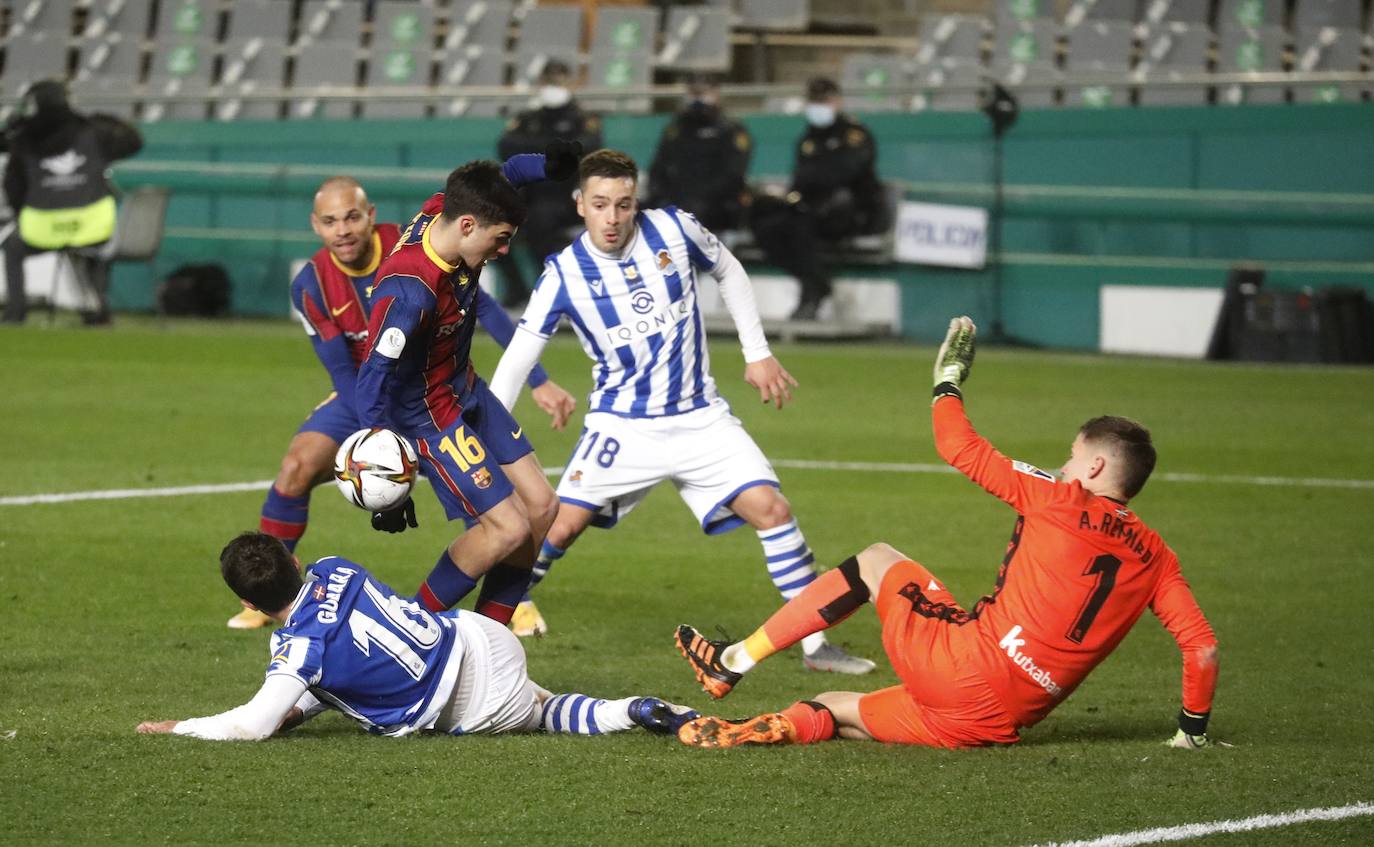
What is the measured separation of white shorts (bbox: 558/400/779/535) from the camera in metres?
7.76

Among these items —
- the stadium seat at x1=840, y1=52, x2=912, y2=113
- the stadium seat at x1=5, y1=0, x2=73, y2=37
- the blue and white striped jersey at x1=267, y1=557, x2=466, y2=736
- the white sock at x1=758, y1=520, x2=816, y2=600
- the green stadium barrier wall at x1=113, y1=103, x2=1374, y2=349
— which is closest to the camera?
the blue and white striped jersey at x1=267, y1=557, x2=466, y2=736

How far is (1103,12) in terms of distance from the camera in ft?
78.8

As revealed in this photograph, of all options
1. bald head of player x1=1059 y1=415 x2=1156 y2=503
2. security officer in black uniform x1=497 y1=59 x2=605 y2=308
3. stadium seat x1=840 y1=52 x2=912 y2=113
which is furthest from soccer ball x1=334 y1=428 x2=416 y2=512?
stadium seat x1=840 y1=52 x2=912 y2=113

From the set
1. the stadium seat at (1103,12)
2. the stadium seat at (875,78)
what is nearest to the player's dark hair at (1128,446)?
the stadium seat at (875,78)

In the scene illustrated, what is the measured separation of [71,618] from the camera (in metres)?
7.83

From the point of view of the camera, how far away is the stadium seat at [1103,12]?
23938mm

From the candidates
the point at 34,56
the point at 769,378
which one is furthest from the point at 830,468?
the point at 34,56

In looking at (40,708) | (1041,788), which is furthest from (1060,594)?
(40,708)

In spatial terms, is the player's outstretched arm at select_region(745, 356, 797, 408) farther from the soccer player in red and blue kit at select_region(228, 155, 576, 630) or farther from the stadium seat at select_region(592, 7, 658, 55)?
the stadium seat at select_region(592, 7, 658, 55)

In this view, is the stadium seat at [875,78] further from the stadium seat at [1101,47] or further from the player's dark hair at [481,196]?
the player's dark hair at [481,196]

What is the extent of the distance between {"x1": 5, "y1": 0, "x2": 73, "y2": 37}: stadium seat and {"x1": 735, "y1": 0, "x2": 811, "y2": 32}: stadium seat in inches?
409

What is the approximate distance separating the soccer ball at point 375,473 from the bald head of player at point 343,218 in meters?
1.94

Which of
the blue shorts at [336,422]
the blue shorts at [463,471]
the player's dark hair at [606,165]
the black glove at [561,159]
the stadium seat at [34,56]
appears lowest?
the blue shorts at [336,422]

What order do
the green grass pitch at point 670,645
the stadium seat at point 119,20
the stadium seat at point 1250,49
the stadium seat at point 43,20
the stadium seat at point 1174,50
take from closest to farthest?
the green grass pitch at point 670,645 → the stadium seat at point 1250,49 → the stadium seat at point 1174,50 → the stadium seat at point 43,20 → the stadium seat at point 119,20
